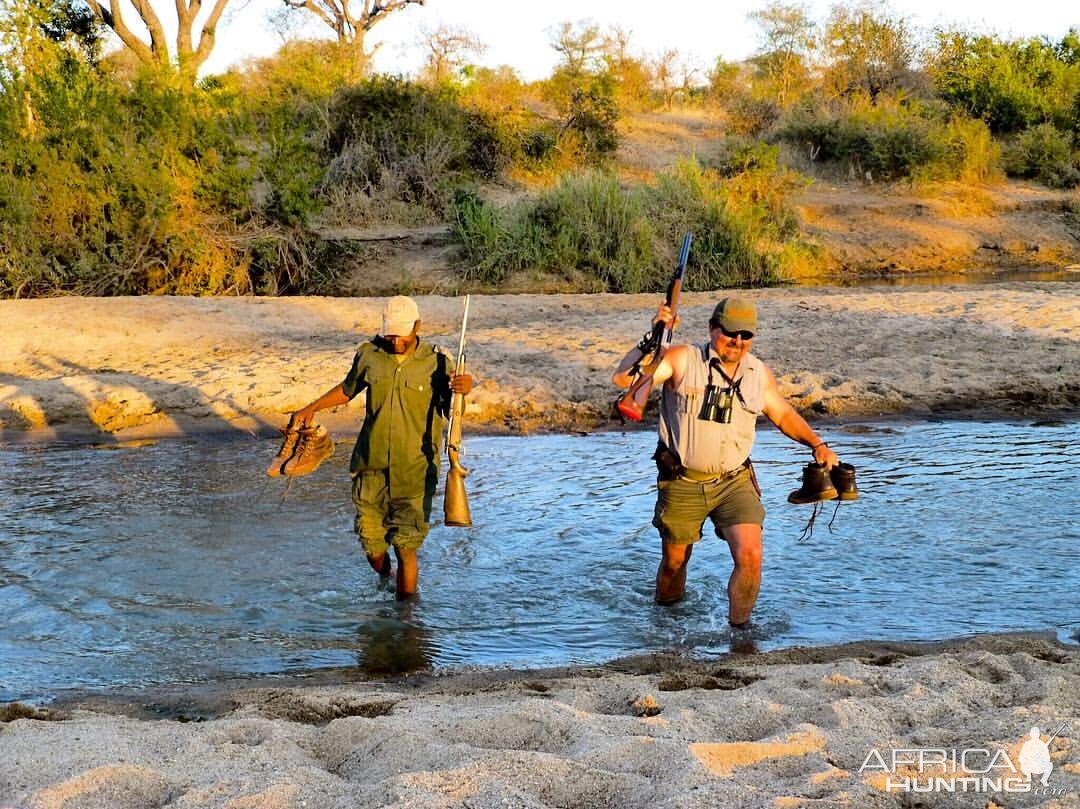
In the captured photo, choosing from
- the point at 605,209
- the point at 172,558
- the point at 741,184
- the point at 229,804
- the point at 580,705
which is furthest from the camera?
the point at 741,184

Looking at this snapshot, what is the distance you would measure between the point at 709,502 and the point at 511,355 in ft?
22.2

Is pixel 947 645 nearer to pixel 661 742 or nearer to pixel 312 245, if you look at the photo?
pixel 661 742

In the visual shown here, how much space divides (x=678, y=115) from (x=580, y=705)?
29.1 metres

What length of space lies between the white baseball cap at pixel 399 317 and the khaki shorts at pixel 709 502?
144 cm

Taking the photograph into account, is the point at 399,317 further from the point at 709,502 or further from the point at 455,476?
the point at 709,502

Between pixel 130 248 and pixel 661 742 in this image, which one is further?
pixel 130 248

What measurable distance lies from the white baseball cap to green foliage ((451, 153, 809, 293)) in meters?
13.2

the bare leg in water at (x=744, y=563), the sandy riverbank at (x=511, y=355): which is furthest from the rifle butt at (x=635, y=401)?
the sandy riverbank at (x=511, y=355)

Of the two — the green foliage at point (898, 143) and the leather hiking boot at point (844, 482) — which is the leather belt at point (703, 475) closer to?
the leather hiking boot at point (844, 482)

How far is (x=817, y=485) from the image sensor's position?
560cm

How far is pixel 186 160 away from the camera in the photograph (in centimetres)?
1781

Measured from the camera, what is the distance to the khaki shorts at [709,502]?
18.5ft

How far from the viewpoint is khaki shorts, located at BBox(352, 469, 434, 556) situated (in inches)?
239

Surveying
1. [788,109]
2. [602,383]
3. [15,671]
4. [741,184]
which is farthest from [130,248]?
[788,109]
